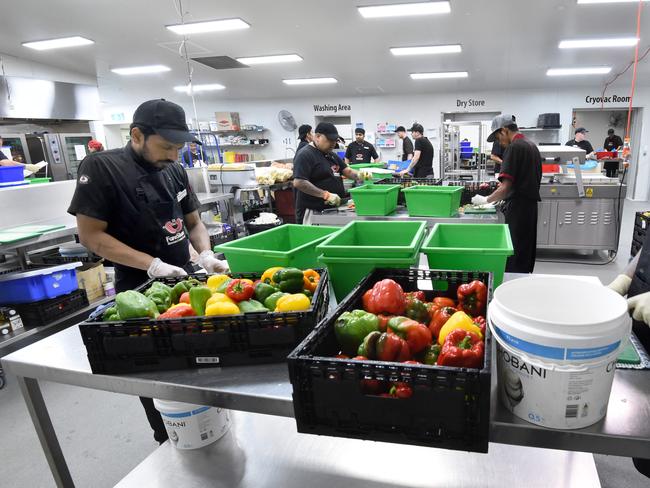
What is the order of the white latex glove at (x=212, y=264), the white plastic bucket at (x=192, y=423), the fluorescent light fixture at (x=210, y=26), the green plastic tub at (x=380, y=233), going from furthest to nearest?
the fluorescent light fixture at (x=210, y=26)
the white latex glove at (x=212, y=264)
the green plastic tub at (x=380, y=233)
the white plastic bucket at (x=192, y=423)

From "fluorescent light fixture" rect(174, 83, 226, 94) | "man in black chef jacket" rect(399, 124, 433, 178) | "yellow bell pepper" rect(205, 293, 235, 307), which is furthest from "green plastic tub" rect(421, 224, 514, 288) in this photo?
"fluorescent light fixture" rect(174, 83, 226, 94)

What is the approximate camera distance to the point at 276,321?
3.50ft

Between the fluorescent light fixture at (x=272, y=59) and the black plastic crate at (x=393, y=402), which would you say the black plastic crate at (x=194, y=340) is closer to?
the black plastic crate at (x=393, y=402)

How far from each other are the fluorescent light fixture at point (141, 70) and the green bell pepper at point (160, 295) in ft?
24.7

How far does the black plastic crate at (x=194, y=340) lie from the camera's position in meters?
1.07

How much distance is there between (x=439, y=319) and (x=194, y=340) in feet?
2.14

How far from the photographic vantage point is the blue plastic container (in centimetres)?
382

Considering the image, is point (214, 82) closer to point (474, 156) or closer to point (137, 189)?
point (474, 156)

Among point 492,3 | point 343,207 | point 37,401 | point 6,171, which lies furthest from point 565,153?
point 6,171

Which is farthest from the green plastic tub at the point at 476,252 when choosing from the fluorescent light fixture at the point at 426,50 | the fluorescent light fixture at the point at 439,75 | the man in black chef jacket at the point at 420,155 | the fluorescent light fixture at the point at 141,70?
the fluorescent light fixture at the point at 439,75

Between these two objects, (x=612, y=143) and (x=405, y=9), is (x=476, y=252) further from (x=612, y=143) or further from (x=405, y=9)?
(x=612, y=143)

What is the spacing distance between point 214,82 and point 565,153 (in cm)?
761

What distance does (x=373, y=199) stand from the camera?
10.8ft

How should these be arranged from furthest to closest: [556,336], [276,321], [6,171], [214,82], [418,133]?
[214,82] < [418,133] < [6,171] < [276,321] < [556,336]
